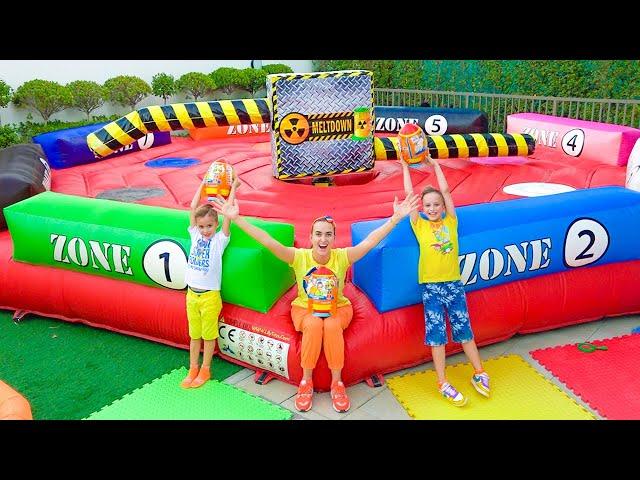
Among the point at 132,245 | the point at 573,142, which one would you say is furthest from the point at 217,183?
the point at 573,142

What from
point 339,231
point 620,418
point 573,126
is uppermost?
point 573,126

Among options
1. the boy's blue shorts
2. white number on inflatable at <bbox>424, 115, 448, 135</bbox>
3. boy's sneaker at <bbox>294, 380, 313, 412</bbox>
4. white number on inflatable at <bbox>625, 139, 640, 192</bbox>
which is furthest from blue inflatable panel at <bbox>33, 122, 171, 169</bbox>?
white number on inflatable at <bbox>625, 139, 640, 192</bbox>

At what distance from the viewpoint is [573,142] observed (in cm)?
723

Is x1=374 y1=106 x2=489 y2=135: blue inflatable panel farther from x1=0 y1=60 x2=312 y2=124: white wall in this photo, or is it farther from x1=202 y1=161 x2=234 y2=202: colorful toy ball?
x1=0 y1=60 x2=312 y2=124: white wall

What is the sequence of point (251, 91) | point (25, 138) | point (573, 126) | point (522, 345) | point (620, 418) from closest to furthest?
point (620, 418), point (522, 345), point (573, 126), point (25, 138), point (251, 91)

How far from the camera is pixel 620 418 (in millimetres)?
3357

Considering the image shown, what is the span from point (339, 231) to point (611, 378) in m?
2.21

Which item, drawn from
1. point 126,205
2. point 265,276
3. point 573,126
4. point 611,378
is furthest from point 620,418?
point 573,126

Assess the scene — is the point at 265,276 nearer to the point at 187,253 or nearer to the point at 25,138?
the point at 187,253

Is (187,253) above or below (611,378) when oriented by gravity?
above

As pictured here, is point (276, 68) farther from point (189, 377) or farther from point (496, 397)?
point (496, 397)

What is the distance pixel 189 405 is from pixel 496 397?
1.86 m

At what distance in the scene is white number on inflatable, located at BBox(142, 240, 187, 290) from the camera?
397cm

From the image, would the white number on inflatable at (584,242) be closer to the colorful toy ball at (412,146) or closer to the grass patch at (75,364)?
the colorful toy ball at (412,146)
